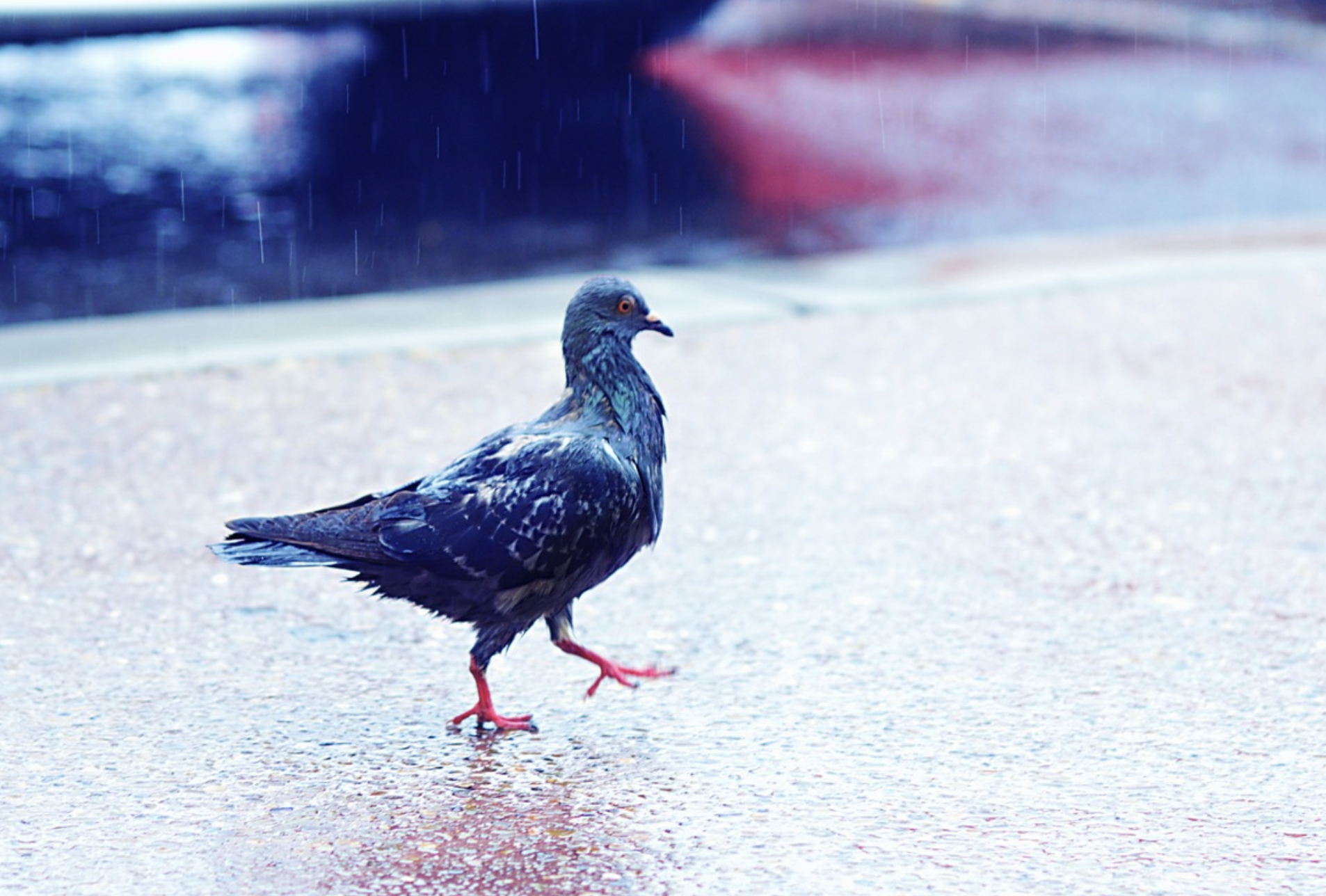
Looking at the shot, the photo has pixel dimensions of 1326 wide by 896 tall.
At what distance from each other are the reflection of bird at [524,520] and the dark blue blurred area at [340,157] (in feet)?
15.7

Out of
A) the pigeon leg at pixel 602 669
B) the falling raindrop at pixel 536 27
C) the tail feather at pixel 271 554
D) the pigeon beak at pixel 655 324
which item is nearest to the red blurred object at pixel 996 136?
the falling raindrop at pixel 536 27

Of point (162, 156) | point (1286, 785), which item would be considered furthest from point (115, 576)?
point (162, 156)

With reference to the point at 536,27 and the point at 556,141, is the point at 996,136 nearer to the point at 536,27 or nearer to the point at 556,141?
the point at 556,141

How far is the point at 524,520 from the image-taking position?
395 cm

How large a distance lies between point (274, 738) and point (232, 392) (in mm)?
3084

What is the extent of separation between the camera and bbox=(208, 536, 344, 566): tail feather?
3910 millimetres

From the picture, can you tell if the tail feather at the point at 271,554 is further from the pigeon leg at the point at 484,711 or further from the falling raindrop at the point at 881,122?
the falling raindrop at the point at 881,122

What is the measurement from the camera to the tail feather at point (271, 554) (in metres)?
3.91

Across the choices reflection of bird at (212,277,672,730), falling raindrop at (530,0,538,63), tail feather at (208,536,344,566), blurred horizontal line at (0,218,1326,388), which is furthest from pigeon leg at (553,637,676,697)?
falling raindrop at (530,0,538,63)

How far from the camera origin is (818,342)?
303 inches

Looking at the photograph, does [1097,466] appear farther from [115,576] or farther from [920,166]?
[920,166]

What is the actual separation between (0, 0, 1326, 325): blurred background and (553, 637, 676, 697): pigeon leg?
4.79 metres

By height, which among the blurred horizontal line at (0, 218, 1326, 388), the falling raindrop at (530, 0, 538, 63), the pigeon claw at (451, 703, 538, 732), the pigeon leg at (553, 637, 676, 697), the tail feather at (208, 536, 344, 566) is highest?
the falling raindrop at (530, 0, 538, 63)

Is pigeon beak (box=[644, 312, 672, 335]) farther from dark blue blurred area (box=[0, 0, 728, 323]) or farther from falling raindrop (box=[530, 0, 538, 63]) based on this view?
falling raindrop (box=[530, 0, 538, 63])
